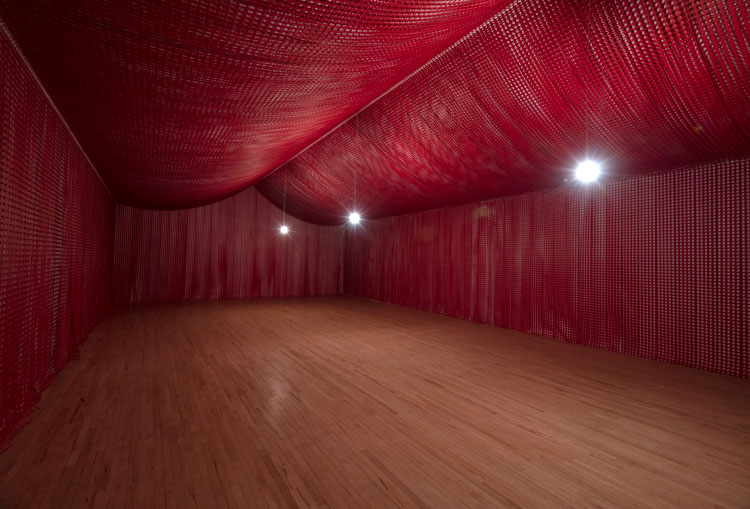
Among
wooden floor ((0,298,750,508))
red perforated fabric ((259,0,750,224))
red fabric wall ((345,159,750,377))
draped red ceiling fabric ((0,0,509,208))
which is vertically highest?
red perforated fabric ((259,0,750,224))

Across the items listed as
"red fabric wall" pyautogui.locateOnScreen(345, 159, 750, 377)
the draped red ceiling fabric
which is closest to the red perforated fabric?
"red fabric wall" pyautogui.locateOnScreen(345, 159, 750, 377)

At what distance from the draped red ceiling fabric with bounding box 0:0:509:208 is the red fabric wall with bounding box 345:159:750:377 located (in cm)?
370

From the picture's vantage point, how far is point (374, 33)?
205 centimetres

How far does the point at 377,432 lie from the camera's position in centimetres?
252

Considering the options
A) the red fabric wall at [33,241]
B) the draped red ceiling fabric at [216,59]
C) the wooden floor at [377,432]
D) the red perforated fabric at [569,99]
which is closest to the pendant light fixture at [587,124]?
the red perforated fabric at [569,99]

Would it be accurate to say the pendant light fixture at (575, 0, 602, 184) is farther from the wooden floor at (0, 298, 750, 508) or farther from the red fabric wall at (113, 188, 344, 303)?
the red fabric wall at (113, 188, 344, 303)

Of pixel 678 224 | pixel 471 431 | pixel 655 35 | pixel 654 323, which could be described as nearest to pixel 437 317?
pixel 654 323

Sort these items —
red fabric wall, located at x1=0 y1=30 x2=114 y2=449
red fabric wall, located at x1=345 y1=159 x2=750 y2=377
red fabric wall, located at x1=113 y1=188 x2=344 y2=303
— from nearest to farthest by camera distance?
red fabric wall, located at x1=0 y1=30 x2=114 y2=449
red fabric wall, located at x1=345 y1=159 x2=750 y2=377
red fabric wall, located at x1=113 y1=188 x2=344 y2=303

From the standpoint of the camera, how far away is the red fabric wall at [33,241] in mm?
2293

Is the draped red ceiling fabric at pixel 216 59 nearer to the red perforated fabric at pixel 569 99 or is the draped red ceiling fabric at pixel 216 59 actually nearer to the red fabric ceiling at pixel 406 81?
the red fabric ceiling at pixel 406 81

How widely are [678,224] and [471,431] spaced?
4033mm

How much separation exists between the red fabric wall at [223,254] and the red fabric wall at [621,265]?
5.12 m

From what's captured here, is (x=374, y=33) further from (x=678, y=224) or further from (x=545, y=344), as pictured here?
(x=545, y=344)

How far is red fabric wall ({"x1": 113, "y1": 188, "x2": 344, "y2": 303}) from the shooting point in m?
9.36
